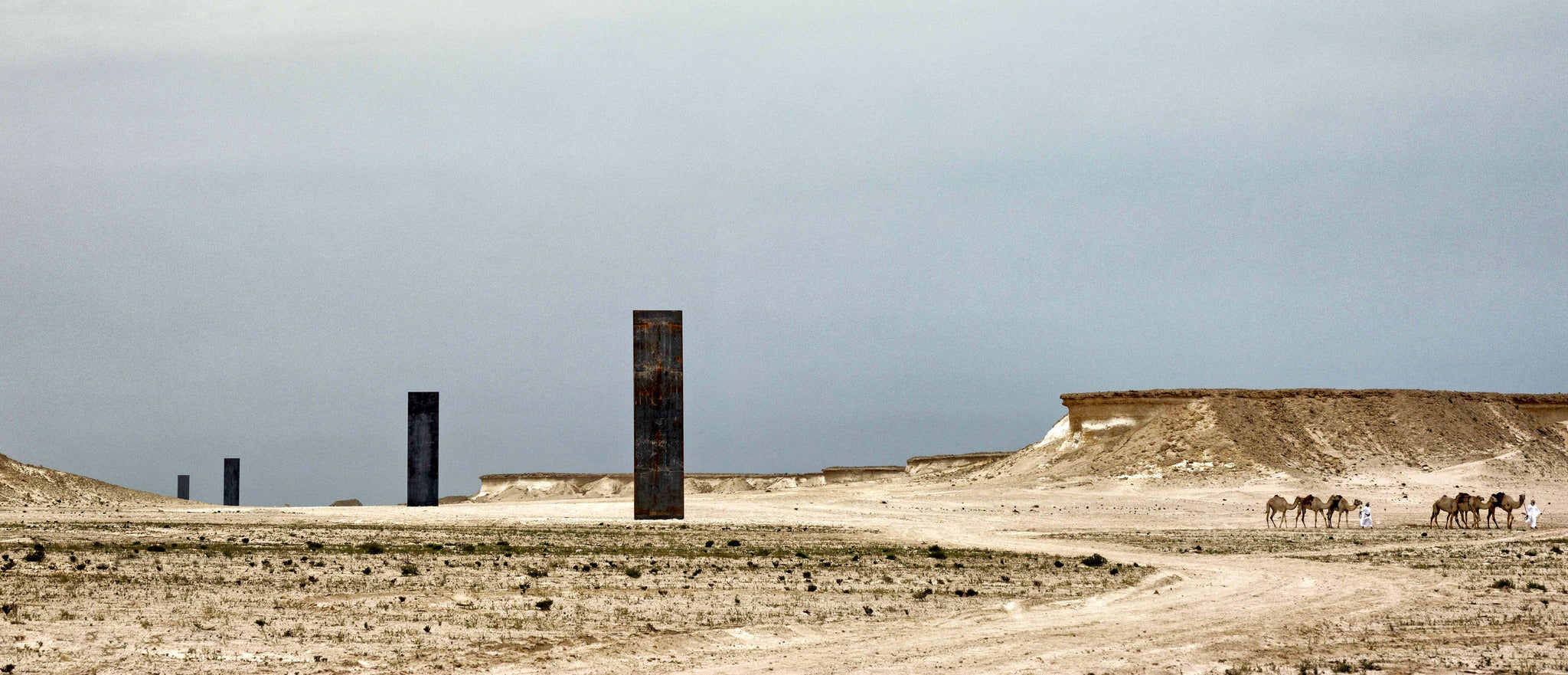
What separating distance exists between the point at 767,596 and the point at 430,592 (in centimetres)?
433

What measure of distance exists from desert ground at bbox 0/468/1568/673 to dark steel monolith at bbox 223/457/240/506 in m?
36.0

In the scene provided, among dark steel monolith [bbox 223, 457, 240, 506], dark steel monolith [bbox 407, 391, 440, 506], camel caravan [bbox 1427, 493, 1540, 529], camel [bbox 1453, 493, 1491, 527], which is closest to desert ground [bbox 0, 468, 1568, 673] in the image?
camel caravan [bbox 1427, 493, 1540, 529]

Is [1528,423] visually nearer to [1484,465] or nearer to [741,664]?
[1484,465]

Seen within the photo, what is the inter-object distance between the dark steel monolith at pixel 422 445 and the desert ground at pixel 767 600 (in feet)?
49.8

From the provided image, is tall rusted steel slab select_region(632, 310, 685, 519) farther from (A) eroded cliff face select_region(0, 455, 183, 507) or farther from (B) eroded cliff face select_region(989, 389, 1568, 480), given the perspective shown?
(B) eroded cliff face select_region(989, 389, 1568, 480)

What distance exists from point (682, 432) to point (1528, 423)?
46549mm

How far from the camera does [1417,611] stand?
16859mm

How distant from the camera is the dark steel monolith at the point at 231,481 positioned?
68.5 m

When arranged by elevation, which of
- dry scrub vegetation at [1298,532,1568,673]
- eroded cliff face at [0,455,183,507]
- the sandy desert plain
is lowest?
dry scrub vegetation at [1298,532,1568,673]

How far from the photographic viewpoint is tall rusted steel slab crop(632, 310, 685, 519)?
1423 inches

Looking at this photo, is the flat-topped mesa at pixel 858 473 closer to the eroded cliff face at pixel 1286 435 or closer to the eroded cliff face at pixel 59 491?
the eroded cliff face at pixel 1286 435

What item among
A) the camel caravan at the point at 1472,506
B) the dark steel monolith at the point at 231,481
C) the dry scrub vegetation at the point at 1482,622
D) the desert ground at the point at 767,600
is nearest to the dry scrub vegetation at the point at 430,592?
the desert ground at the point at 767,600

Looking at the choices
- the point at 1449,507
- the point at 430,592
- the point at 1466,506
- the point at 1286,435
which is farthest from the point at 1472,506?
the point at 430,592

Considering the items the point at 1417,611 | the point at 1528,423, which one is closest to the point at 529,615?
the point at 1417,611
